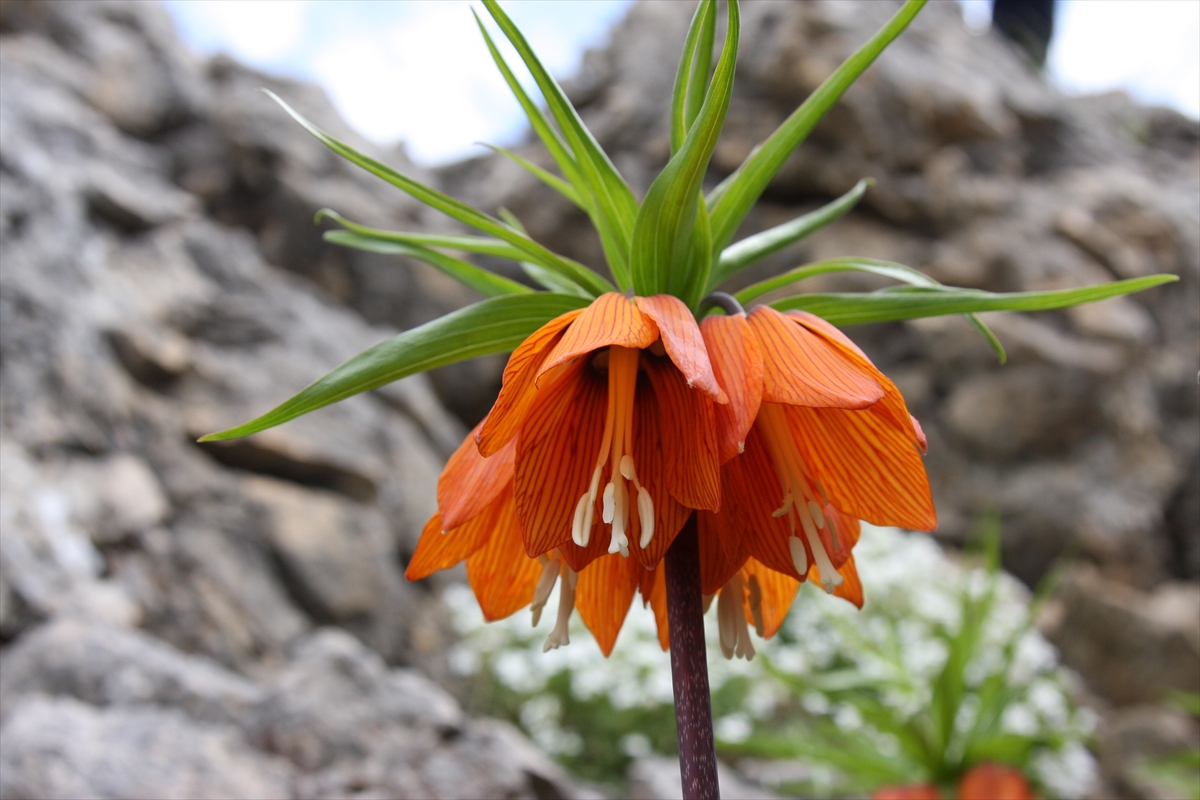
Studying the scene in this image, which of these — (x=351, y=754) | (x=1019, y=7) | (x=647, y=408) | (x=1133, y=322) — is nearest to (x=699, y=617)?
(x=647, y=408)

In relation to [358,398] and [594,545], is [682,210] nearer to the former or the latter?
[594,545]

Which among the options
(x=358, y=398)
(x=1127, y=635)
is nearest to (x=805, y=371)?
(x=358, y=398)

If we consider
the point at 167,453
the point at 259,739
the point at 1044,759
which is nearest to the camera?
the point at 259,739

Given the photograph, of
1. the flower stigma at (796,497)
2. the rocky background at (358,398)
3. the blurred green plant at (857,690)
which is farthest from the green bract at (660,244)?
the blurred green plant at (857,690)

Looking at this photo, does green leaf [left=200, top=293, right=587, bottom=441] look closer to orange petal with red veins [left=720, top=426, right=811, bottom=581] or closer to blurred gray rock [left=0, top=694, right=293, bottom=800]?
orange petal with red veins [left=720, top=426, right=811, bottom=581]

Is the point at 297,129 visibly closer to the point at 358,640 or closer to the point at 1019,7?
the point at 358,640

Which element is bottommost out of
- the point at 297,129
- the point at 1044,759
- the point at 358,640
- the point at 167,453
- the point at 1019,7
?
the point at 1044,759

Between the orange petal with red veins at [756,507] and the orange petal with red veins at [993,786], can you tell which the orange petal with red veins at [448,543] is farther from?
the orange petal with red veins at [993,786]
